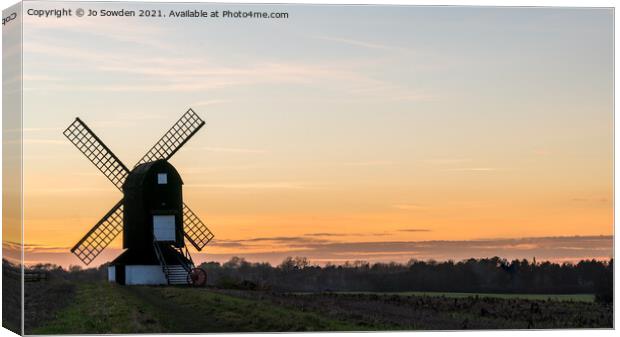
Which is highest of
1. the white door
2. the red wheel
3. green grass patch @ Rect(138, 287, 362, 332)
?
the white door

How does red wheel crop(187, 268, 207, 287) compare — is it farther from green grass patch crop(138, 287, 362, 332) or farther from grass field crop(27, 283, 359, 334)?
green grass patch crop(138, 287, 362, 332)

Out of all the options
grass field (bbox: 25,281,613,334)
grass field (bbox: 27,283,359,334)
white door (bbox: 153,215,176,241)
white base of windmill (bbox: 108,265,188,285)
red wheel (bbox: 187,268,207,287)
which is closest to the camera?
grass field (bbox: 27,283,359,334)

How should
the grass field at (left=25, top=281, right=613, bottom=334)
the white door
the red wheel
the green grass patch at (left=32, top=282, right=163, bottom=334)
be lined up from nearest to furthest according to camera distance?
the green grass patch at (left=32, top=282, right=163, bottom=334) → the grass field at (left=25, top=281, right=613, bottom=334) → the red wheel → the white door

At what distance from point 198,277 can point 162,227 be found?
12.7 feet

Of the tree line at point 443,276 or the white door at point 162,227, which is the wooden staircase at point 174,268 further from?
the tree line at point 443,276

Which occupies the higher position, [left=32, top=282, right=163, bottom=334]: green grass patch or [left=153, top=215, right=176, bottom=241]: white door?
[left=153, top=215, right=176, bottom=241]: white door

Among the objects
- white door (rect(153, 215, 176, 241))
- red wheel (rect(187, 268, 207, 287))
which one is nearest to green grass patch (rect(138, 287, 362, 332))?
red wheel (rect(187, 268, 207, 287))

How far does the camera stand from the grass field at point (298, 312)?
42000 millimetres

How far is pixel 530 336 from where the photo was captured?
1671 inches

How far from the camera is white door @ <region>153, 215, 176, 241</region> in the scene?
54281 mm

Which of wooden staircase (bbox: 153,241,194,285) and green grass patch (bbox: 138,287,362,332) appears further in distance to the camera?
wooden staircase (bbox: 153,241,194,285)

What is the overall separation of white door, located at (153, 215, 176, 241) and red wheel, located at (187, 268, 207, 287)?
7.71 feet

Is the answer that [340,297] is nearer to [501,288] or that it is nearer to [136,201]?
[501,288]

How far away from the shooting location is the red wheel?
166 ft
